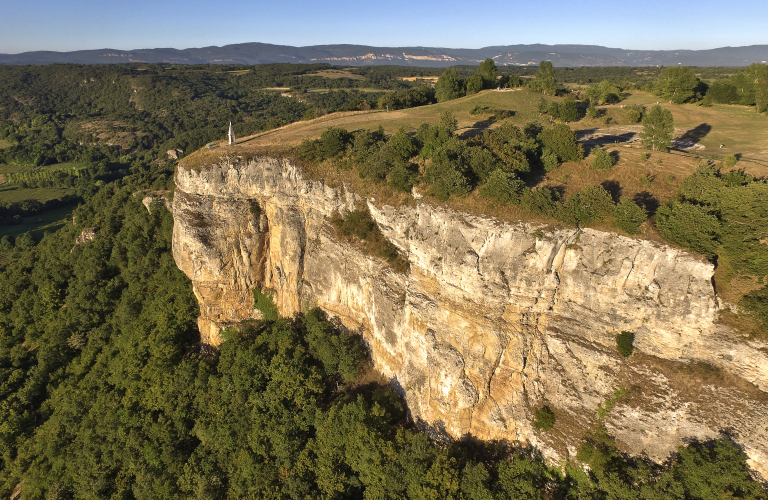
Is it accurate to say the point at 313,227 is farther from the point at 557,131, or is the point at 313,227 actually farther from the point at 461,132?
the point at 557,131

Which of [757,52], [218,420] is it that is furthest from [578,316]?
[757,52]

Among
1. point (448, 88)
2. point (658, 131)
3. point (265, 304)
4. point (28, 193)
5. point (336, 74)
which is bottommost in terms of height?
point (265, 304)

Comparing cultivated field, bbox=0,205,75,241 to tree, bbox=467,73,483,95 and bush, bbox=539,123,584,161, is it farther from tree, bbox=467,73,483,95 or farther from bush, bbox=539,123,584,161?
bush, bbox=539,123,584,161

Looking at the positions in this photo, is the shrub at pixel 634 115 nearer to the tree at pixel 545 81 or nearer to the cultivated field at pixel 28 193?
the tree at pixel 545 81

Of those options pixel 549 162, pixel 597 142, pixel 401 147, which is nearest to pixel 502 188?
pixel 549 162

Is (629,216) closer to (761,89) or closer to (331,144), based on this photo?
(331,144)

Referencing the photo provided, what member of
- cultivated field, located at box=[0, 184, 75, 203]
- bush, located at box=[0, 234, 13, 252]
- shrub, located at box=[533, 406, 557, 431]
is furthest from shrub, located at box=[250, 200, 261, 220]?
cultivated field, located at box=[0, 184, 75, 203]
